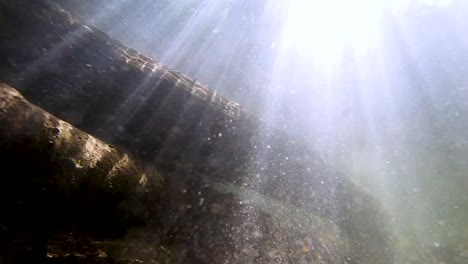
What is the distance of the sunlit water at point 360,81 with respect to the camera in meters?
7.44

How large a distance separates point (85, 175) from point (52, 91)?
1.63m

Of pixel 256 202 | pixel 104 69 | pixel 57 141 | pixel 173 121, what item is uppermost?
pixel 57 141

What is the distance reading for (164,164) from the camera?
151 inches

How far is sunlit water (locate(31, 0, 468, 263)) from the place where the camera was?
7438 mm

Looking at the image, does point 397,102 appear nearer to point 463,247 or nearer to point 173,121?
point 463,247

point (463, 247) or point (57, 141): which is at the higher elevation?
point (57, 141)

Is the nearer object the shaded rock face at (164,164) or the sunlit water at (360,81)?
the shaded rock face at (164,164)

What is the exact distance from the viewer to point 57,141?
2.02 meters

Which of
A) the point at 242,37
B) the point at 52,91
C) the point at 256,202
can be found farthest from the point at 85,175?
the point at 242,37

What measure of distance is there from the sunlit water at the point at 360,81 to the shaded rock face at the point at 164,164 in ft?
10.5

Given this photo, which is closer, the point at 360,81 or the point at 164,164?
the point at 164,164

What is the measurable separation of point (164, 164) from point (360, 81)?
1092 cm

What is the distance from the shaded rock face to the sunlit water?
3.19m

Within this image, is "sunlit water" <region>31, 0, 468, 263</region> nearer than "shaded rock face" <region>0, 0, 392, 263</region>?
No
